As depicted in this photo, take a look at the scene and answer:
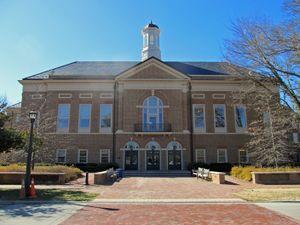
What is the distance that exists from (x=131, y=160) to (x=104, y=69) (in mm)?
13594

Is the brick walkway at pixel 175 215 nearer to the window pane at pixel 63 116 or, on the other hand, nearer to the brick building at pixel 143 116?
the brick building at pixel 143 116

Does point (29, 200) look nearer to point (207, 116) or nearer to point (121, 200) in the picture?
point (121, 200)

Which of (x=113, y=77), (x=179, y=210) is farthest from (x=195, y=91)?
(x=179, y=210)

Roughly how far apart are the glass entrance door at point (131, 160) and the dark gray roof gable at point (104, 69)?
9.71 meters

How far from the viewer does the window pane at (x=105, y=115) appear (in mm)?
37250

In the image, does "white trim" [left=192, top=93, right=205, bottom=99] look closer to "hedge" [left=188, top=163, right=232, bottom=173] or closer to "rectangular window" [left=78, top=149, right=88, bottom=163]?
"hedge" [left=188, top=163, right=232, bottom=173]

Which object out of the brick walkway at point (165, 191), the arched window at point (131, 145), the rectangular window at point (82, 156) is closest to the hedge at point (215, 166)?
the arched window at point (131, 145)

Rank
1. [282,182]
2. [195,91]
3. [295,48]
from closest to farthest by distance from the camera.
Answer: [295,48]
[282,182]
[195,91]

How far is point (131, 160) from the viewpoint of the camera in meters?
35.9

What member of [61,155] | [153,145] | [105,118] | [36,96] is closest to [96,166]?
[61,155]

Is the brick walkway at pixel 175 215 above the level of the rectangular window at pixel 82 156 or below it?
below

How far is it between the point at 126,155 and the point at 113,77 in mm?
9862

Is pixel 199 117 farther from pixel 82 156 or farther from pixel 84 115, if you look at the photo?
pixel 82 156

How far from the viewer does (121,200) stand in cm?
1325
